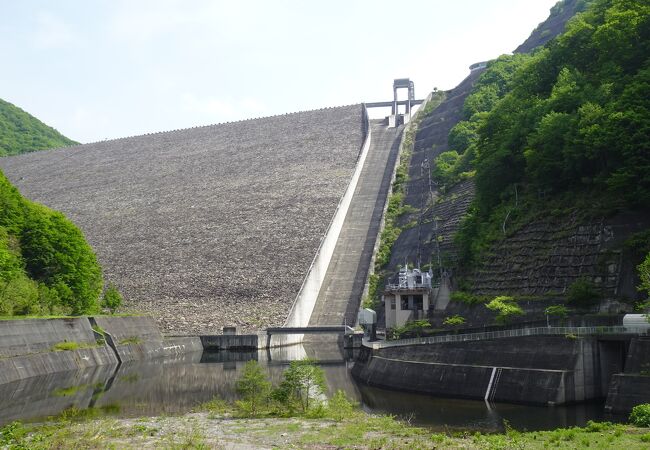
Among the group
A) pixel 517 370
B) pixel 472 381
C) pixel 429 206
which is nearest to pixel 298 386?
pixel 472 381

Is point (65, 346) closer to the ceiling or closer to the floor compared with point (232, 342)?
closer to the ceiling

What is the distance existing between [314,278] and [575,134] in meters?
23.6

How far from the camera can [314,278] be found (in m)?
48.0

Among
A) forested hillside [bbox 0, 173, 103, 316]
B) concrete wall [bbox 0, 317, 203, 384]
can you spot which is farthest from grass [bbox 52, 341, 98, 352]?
forested hillside [bbox 0, 173, 103, 316]

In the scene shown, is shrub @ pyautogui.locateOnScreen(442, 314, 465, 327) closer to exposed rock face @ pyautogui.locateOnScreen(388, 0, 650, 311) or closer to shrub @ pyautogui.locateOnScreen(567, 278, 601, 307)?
exposed rock face @ pyautogui.locateOnScreen(388, 0, 650, 311)

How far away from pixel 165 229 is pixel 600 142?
42.4 meters

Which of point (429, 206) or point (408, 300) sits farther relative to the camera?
point (429, 206)

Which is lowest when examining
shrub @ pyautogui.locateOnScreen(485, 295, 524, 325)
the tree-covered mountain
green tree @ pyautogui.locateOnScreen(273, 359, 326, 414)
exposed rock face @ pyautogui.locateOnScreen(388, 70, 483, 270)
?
green tree @ pyautogui.locateOnScreen(273, 359, 326, 414)

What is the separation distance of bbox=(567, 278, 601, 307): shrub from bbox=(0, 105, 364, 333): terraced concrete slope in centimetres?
2284

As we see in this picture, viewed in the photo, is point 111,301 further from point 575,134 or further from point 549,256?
point 575,134

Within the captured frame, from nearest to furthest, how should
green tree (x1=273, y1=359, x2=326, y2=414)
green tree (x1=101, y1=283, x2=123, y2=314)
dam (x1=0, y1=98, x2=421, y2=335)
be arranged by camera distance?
green tree (x1=273, y1=359, x2=326, y2=414)
green tree (x1=101, y1=283, x2=123, y2=314)
dam (x1=0, y1=98, x2=421, y2=335)

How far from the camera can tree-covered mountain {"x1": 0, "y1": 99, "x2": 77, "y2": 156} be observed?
413 ft

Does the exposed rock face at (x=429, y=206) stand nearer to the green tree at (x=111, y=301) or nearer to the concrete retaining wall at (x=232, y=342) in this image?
the concrete retaining wall at (x=232, y=342)

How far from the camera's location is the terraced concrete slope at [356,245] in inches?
1815
